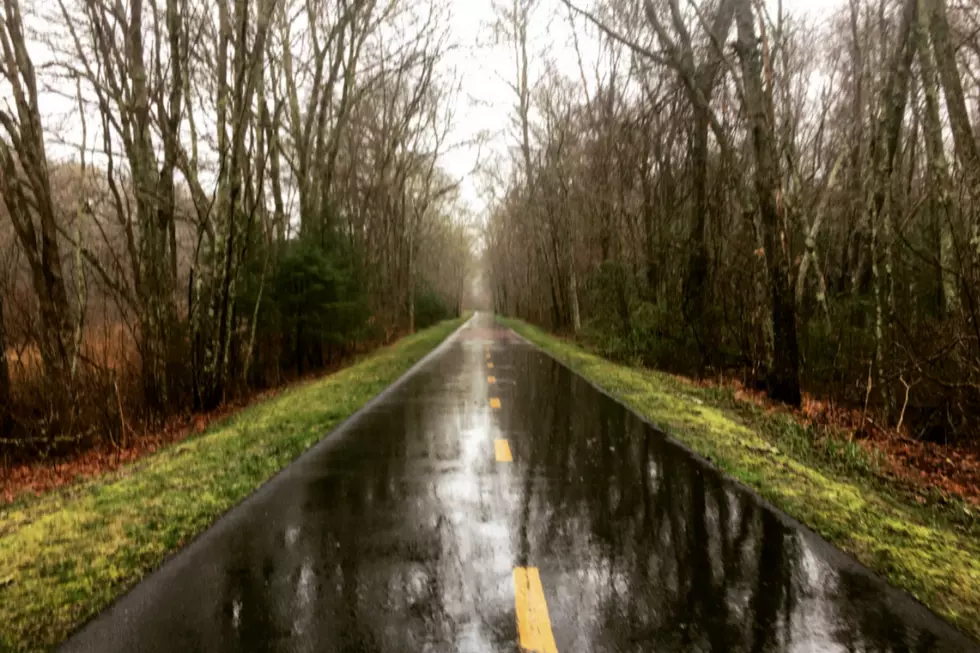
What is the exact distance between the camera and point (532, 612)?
396 centimetres

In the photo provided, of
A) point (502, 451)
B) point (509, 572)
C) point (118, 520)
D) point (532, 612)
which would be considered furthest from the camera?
point (502, 451)

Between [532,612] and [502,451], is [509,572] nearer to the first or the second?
[532,612]

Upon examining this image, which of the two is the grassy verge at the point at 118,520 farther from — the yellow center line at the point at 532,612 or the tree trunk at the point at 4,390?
the tree trunk at the point at 4,390

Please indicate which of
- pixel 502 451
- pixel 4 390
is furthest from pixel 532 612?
pixel 4 390

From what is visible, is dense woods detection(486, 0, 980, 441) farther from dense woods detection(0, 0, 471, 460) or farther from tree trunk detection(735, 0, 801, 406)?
dense woods detection(0, 0, 471, 460)

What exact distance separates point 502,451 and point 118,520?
437 centimetres

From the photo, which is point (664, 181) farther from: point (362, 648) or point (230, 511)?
point (362, 648)

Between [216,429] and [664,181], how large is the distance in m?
15.4

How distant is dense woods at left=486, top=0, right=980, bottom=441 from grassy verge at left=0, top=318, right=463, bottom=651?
30.6ft

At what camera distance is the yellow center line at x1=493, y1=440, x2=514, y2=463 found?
7.94 meters

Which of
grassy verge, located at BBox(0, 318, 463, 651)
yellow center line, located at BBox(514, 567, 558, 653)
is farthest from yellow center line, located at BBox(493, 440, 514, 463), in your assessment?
yellow center line, located at BBox(514, 567, 558, 653)

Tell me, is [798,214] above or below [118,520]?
above

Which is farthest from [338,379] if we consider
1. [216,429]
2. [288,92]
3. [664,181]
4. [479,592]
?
[479,592]

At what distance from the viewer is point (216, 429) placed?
11445mm
